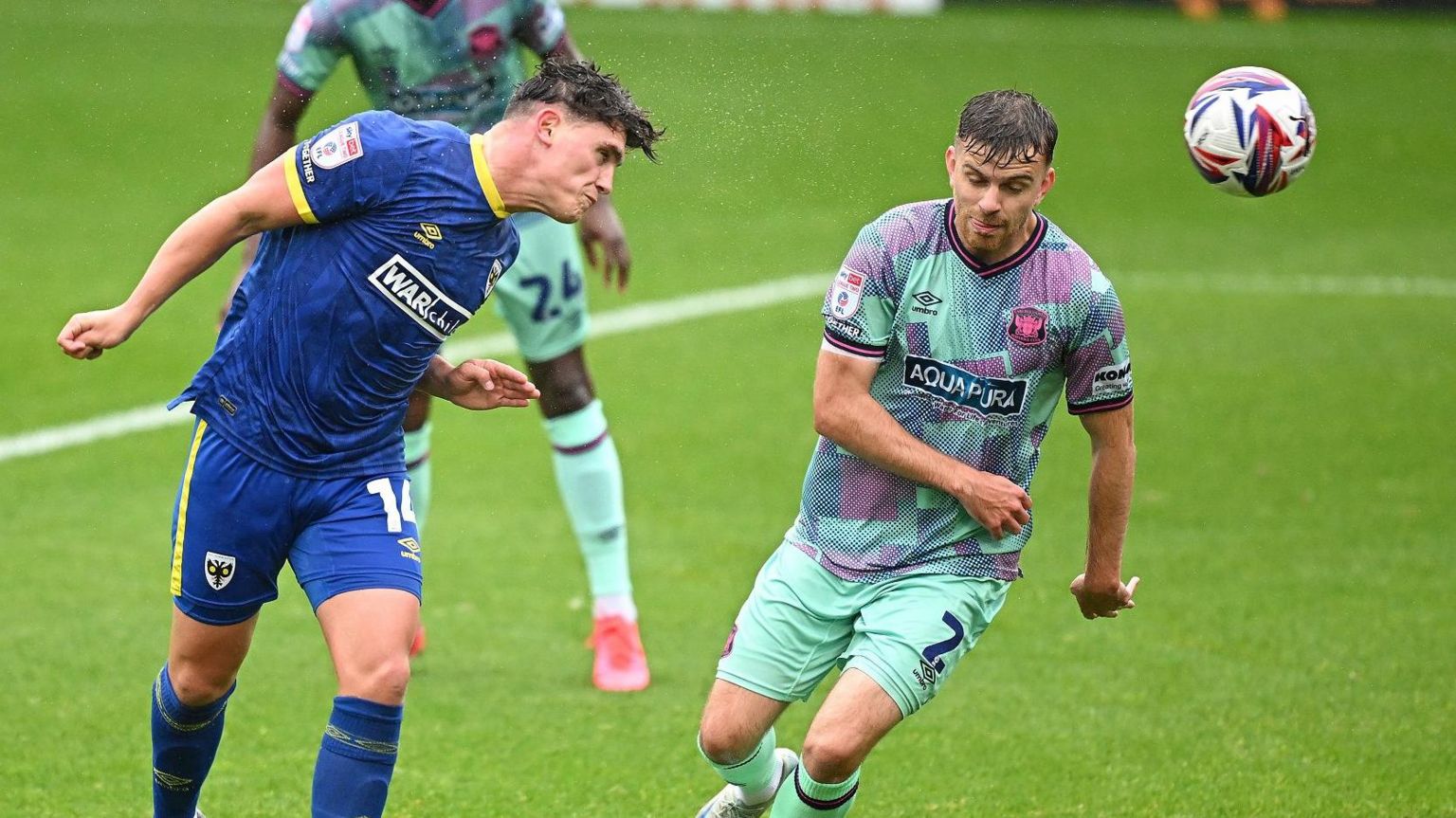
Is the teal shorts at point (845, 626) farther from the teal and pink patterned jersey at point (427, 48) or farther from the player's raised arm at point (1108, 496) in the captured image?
the teal and pink patterned jersey at point (427, 48)

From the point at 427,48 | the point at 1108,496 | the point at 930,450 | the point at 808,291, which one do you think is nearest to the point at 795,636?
the point at 930,450

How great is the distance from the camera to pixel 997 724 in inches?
239

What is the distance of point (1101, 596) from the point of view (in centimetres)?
457

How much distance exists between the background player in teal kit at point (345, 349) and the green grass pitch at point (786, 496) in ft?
3.73

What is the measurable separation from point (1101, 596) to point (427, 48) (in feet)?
10.2

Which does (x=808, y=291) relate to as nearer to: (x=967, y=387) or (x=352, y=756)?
(x=967, y=387)

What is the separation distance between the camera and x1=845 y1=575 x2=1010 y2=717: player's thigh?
4.34 meters

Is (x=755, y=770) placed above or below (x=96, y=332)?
below

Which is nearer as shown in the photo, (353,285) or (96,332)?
(96,332)

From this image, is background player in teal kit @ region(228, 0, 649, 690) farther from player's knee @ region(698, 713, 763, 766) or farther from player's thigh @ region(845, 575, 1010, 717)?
player's thigh @ region(845, 575, 1010, 717)

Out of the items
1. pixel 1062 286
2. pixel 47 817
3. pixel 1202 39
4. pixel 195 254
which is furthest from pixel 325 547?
pixel 1202 39

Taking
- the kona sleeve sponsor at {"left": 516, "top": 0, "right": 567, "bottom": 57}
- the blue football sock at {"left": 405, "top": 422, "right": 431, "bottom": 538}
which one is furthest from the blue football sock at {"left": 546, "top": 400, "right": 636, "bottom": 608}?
the kona sleeve sponsor at {"left": 516, "top": 0, "right": 567, "bottom": 57}

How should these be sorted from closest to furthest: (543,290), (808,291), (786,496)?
1. (543,290)
2. (786,496)
3. (808,291)

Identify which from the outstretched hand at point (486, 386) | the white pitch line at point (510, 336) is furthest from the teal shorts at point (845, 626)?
the white pitch line at point (510, 336)
